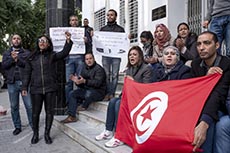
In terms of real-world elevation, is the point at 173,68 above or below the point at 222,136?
above

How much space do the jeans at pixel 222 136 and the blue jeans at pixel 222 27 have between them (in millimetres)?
1515

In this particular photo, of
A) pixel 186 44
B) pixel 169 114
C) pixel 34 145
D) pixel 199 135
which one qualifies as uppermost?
pixel 186 44

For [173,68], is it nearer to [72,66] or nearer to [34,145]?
[34,145]

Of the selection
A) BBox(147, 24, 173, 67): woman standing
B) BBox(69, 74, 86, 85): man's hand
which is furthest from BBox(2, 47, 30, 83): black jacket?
BBox(147, 24, 173, 67): woman standing

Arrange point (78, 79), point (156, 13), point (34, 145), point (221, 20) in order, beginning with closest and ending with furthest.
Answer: point (221, 20) < point (34, 145) < point (78, 79) < point (156, 13)

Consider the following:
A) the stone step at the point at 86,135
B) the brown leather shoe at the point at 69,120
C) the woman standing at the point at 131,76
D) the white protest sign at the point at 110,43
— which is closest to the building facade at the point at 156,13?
the white protest sign at the point at 110,43

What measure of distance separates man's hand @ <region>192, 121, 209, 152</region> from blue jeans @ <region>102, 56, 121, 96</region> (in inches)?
141

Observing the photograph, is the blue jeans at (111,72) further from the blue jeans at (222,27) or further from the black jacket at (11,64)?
the blue jeans at (222,27)

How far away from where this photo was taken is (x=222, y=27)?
164 inches

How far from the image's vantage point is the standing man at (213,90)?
2.91 metres

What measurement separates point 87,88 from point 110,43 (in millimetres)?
A: 1041

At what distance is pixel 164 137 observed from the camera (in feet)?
10.0

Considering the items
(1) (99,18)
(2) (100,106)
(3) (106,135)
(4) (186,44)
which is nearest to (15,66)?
(2) (100,106)

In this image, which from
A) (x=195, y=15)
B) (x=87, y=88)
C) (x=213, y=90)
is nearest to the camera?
(x=213, y=90)
